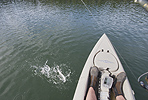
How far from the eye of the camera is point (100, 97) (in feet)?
11.5

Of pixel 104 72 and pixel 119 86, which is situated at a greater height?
pixel 104 72

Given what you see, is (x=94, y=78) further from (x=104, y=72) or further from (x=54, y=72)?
(x=54, y=72)

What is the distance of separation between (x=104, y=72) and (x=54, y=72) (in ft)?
10.1

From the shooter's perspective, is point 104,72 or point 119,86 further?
point 104,72

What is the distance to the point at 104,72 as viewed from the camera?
4.37 metres

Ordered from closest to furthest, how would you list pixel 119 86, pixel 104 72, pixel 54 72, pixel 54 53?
pixel 119 86
pixel 104 72
pixel 54 72
pixel 54 53

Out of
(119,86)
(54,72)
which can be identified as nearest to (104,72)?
(119,86)

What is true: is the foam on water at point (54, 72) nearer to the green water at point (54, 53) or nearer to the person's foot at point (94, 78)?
the green water at point (54, 53)

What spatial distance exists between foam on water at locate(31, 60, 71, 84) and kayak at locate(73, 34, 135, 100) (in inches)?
58.4

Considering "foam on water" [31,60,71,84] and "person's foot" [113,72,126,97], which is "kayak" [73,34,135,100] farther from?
"foam on water" [31,60,71,84]

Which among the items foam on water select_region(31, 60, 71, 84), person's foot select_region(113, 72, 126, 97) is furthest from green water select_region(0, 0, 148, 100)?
person's foot select_region(113, 72, 126, 97)

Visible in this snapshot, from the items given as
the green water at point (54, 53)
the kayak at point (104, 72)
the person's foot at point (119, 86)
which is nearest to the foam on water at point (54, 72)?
the green water at point (54, 53)

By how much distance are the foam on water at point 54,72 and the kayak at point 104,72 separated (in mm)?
1484

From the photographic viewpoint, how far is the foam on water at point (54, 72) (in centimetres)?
513
